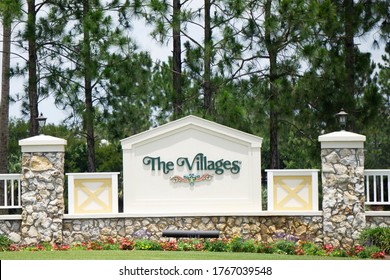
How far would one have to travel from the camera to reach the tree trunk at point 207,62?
26.4m

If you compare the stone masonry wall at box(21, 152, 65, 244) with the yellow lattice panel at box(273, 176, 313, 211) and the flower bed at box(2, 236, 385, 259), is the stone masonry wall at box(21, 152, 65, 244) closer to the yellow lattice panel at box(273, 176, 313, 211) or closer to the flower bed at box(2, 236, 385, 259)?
the flower bed at box(2, 236, 385, 259)

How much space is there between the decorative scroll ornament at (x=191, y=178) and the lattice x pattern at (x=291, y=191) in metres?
1.33

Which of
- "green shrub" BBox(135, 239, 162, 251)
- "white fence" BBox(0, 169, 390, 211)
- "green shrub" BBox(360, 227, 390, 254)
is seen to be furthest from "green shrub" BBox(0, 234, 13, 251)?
"green shrub" BBox(360, 227, 390, 254)

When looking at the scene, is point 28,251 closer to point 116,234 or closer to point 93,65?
point 116,234

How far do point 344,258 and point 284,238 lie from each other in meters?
2.01

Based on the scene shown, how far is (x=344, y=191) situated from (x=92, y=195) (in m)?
5.26

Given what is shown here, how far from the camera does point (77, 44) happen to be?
26.9 meters

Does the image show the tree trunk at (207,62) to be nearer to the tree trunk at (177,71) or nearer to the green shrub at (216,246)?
the tree trunk at (177,71)

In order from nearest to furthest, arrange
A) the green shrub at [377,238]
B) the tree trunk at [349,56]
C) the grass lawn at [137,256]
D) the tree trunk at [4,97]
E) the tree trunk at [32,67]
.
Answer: the grass lawn at [137,256] < the green shrub at [377,238] < the tree trunk at [32,67] < the tree trunk at [349,56] < the tree trunk at [4,97]

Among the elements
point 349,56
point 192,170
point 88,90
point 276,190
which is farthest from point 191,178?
point 349,56

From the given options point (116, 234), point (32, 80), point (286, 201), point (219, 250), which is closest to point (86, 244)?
point (116, 234)

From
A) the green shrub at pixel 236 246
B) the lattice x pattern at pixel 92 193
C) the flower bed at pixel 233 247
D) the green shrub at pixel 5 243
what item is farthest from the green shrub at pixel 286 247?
the green shrub at pixel 5 243

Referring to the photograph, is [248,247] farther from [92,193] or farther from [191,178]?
[92,193]

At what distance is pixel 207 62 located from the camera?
87.8 ft
